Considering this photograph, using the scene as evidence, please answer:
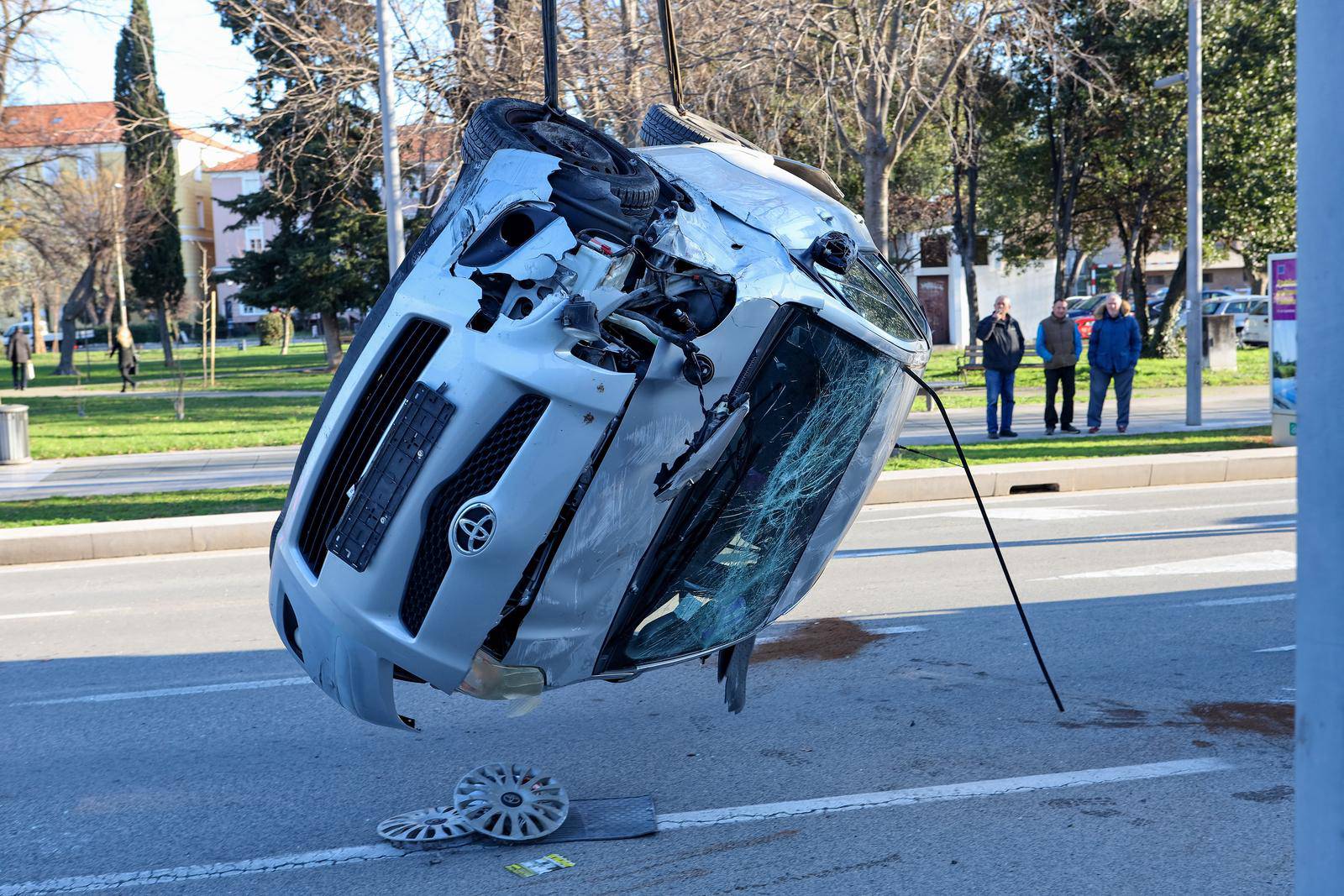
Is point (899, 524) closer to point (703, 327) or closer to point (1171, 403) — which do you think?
point (703, 327)

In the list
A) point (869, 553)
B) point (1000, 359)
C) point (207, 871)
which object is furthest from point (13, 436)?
point (207, 871)

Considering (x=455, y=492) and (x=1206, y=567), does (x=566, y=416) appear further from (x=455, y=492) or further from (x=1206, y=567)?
(x=1206, y=567)

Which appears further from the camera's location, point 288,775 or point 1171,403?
point 1171,403

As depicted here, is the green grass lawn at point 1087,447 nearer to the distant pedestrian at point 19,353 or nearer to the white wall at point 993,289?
the distant pedestrian at point 19,353

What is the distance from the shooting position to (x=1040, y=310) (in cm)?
4425

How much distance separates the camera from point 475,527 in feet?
10.3

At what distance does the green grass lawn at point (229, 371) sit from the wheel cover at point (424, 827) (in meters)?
22.6

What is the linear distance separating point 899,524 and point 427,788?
6.52 meters

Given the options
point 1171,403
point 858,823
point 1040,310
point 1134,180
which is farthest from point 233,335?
point 858,823

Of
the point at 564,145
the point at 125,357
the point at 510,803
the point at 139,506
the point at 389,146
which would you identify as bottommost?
the point at 139,506

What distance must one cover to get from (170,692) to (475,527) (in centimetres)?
356

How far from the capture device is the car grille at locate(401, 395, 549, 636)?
3.14 meters

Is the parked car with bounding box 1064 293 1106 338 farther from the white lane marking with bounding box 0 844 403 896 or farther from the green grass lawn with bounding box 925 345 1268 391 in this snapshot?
the white lane marking with bounding box 0 844 403 896

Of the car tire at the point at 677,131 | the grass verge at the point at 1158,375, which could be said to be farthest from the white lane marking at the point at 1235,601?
the grass verge at the point at 1158,375
